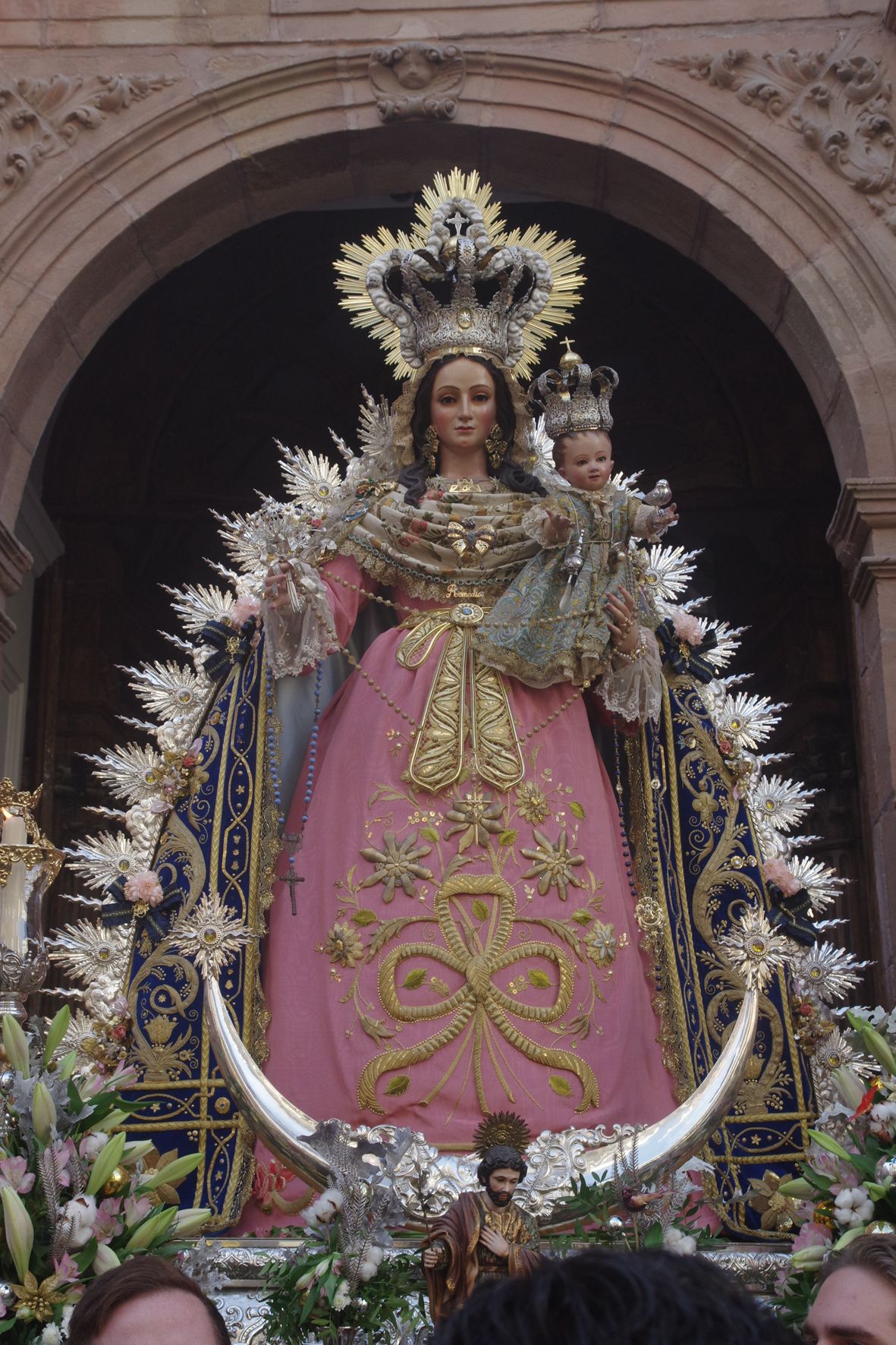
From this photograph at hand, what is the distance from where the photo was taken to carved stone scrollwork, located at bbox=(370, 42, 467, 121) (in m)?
6.51

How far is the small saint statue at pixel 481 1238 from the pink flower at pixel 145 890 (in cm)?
158

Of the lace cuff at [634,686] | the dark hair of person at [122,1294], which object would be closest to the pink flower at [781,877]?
the lace cuff at [634,686]

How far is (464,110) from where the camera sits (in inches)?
258

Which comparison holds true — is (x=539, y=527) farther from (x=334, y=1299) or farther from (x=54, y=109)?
(x=54, y=109)

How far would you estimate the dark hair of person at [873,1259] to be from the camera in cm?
226

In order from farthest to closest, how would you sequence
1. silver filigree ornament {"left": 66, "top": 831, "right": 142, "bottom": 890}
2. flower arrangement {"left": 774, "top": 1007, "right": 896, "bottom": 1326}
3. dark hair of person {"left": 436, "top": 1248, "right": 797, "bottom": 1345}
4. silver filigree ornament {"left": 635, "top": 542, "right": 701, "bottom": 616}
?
silver filigree ornament {"left": 635, "top": 542, "right": 701, "bottom": 616}, silver filigree ornament {"left": 66, "top": 831, "right": 142, "bottom": 890}, flower arrangement {"left": 774, "top": 1007, "right": 896, "bottom": 1326}, dark hair of person {"left": 436, "top": 1248, "right": 797, "bottom": 1345}

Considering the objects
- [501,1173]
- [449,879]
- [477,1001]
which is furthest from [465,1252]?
[449,879]

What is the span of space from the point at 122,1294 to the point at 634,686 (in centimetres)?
314

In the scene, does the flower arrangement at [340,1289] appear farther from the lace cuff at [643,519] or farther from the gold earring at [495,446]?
the gold earring at [495,446]

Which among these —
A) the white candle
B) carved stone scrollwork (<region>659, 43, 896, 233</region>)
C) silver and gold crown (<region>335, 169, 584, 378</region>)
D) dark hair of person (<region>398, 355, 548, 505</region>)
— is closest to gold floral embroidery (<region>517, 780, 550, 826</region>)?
dark hair of person (<region>398, 355, 548, 505</region>)

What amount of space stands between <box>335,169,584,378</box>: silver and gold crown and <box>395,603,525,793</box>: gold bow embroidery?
34.0 inches

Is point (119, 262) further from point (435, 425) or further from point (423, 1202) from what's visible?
point (423, 1202)

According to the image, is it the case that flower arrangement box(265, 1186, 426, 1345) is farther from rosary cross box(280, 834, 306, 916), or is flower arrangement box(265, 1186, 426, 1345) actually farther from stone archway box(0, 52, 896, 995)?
stone archway box(0, 52, 896, 995)

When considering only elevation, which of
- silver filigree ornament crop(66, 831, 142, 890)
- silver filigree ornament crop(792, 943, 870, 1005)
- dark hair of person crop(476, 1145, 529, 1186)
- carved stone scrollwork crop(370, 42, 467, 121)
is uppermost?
carved stone scrollwork crop(370, 42, 467, 121)
